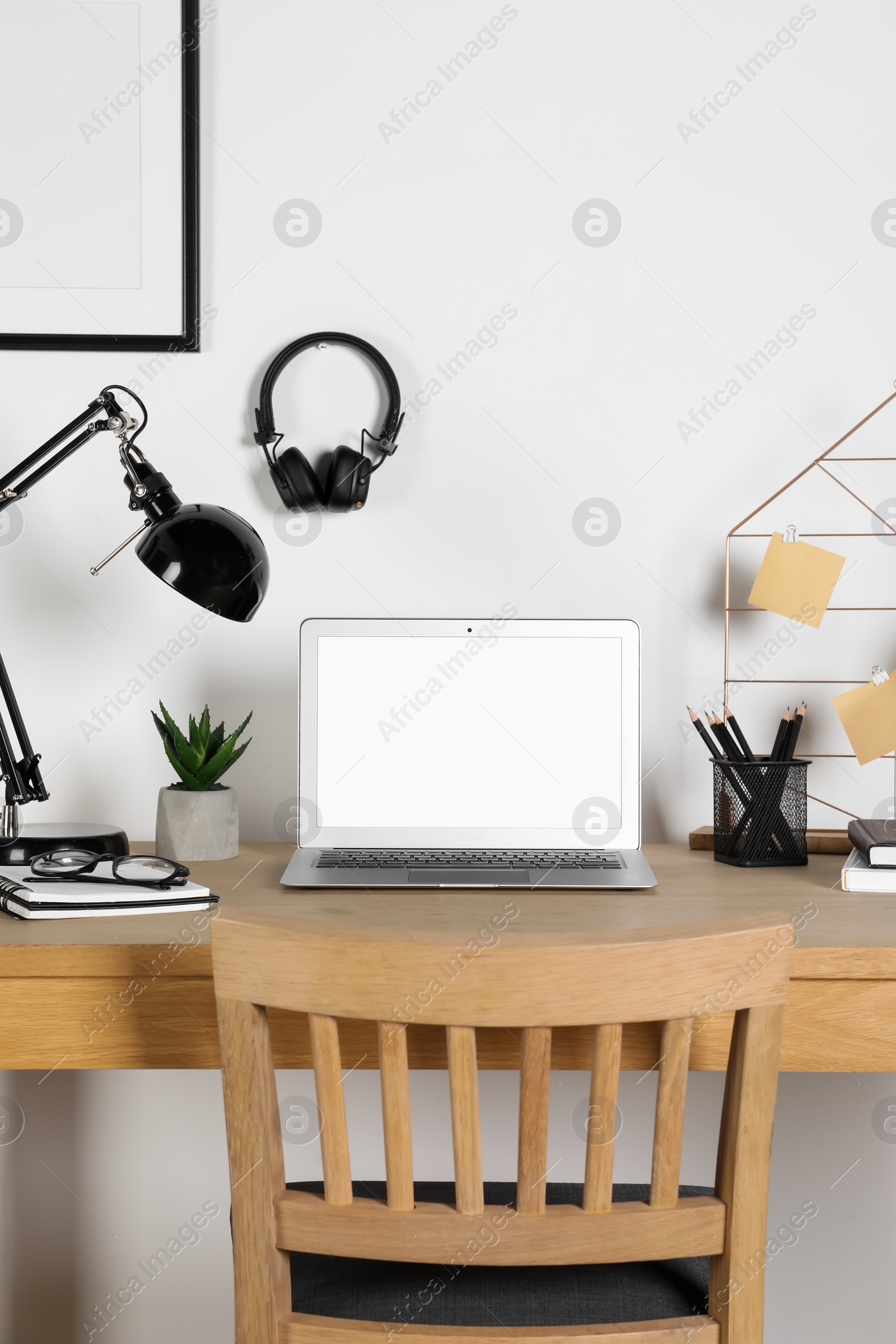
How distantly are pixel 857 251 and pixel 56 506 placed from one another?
1180 millimetres

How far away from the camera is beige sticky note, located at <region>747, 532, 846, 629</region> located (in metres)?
1.37

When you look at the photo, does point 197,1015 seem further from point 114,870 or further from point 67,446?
point 67,446

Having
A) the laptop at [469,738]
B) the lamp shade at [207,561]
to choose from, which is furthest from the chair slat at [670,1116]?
the lamp shade at [207,561]

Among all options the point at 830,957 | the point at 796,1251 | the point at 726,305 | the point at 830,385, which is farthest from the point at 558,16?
the point at 796,1251

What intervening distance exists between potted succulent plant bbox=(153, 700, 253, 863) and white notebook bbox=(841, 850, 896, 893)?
0.71 meters

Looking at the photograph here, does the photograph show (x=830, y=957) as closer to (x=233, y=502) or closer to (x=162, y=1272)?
(x=233, y=502)

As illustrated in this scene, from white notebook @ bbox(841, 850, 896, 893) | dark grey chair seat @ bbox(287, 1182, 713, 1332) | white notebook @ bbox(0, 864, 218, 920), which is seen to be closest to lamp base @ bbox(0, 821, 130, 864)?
white notebook @ bbox(0, 864, 218, 920)

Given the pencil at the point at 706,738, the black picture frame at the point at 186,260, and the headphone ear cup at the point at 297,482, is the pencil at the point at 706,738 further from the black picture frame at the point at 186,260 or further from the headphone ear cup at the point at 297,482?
the black picture frame at the point at 186,260

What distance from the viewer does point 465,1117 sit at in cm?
67

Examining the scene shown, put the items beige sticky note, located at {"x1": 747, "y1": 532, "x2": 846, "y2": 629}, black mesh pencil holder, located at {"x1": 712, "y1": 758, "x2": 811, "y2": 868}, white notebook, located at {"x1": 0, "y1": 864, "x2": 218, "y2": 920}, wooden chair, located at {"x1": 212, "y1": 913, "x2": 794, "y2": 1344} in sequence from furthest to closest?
1. beige sticky note, located at {"x1": 747, "y1": 532, "x2": 846, "y2": 629}
2. black mesh pencil holder, located at {"x1": 712, "y1": 758, "x2": 811, "y2": 868}
3. white notebook, located at {"x1": 0, "y1": 864, "x2": 218, "y2": 920}
4. wooden chair, located at {"x1": 212, "y1": 913, "x2": 794, "y2": 1344}

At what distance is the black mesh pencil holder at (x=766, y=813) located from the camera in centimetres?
124

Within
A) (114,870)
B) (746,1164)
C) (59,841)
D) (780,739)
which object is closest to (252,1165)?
(746,1164)

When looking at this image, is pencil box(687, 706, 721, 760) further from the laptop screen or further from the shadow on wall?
the shadow on wall

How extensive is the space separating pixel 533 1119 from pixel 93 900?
1.75 ft
